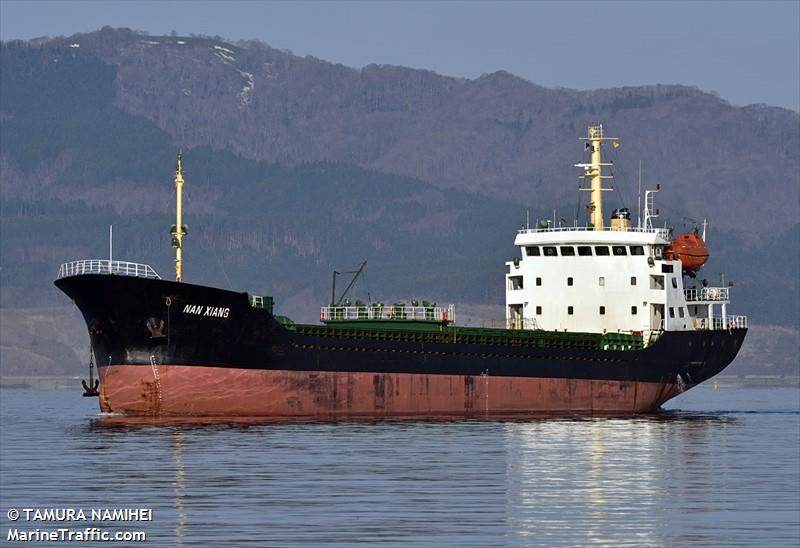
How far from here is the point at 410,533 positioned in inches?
1405

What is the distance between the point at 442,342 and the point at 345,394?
5429mm

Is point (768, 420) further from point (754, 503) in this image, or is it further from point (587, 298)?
point (754, 503)

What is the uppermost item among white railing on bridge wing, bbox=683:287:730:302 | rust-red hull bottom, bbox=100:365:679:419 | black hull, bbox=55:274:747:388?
white railing on bridge wing, bbox=683:287:730:302

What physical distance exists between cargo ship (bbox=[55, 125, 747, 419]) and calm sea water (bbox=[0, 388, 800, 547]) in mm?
3602

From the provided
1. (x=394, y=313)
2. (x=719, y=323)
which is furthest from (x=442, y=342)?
(x=719, y=323)

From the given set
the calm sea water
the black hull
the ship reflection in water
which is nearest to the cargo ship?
the black hull

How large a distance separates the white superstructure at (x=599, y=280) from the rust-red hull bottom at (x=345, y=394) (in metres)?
4.23

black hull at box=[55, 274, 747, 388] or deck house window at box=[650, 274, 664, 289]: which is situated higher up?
deck house window at box=[650, 274, 664, 289]

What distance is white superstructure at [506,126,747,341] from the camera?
84625 mm

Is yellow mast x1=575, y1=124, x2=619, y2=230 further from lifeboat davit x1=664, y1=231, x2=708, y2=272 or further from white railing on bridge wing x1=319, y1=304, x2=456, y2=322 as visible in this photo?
white railing on bridge wing x1=319, y1=304, x2=456, y2=322

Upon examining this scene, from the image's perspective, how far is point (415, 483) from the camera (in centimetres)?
4478

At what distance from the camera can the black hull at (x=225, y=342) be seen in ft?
223

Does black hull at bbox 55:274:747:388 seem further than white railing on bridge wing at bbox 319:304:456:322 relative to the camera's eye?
No

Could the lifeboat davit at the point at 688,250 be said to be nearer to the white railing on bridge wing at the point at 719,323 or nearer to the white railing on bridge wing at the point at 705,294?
the white railing on bridge wing at the point at 705,294
